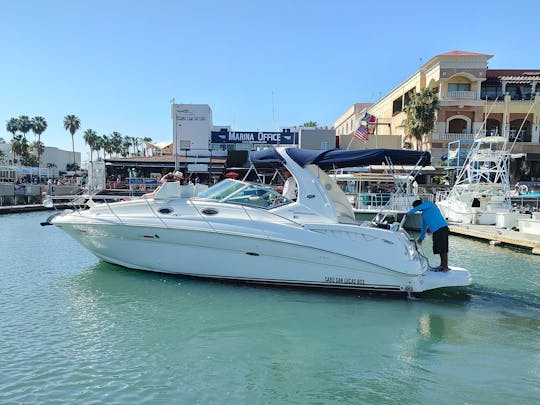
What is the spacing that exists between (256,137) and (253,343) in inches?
1236

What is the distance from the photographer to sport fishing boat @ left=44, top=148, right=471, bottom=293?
7.90m

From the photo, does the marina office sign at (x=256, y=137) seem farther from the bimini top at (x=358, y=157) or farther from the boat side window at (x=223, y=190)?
the bimini top at (x=358, y=157)

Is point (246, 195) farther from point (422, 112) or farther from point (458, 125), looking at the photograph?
point (458, 125)

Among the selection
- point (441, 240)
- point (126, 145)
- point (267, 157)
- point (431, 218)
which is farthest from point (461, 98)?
point (126, 145)

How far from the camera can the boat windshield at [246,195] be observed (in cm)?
870

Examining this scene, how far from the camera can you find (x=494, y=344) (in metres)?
6.01

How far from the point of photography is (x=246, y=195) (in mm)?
8852

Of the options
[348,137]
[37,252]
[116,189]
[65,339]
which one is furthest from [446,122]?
[65,339]

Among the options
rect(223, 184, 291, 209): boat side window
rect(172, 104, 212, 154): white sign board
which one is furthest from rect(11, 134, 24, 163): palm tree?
rect(223, 184, 291, 209): boat side window

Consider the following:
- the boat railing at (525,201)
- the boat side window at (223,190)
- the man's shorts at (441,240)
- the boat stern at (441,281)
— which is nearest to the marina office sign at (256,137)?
the boat railing at (525,201)

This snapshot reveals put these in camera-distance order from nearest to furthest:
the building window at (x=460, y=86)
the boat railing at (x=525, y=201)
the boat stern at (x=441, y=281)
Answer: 1. the boat stern at (x=441, y=281)
2. the boat railing at (x=525, y=201)
3. the building window at (x=460, y=86)

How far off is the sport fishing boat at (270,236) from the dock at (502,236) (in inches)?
341

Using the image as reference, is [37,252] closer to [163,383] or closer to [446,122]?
[163,383]

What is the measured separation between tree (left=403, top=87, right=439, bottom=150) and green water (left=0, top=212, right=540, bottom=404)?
93.0ft
